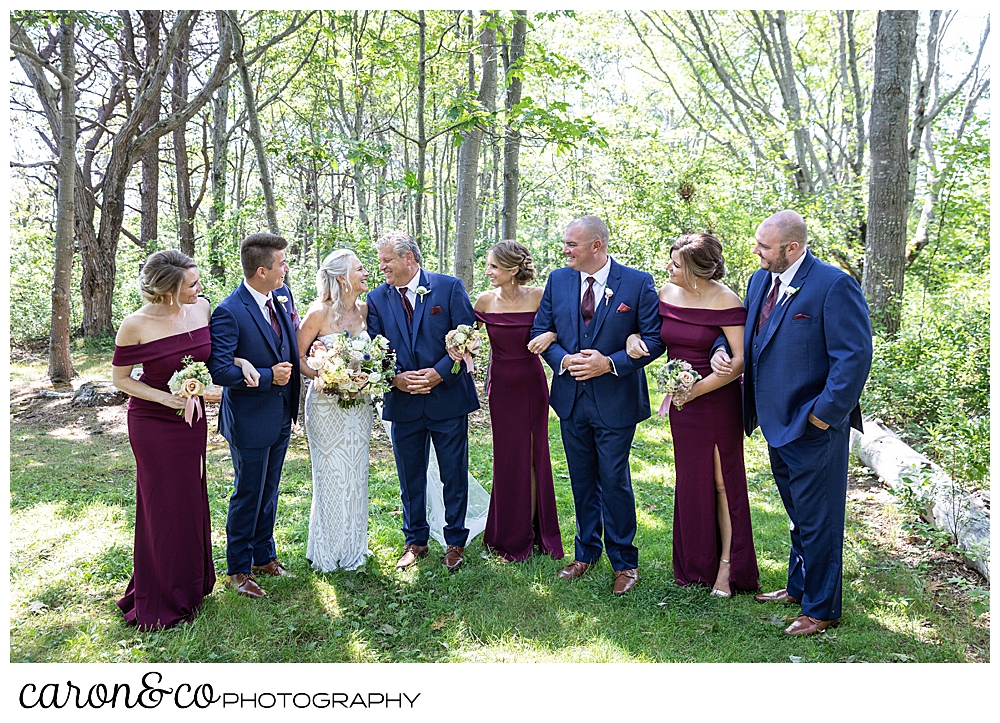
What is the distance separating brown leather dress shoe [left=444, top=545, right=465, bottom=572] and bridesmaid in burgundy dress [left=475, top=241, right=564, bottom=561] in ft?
0.89

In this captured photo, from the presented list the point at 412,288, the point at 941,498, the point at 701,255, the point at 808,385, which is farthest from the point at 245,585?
the point at 941,498

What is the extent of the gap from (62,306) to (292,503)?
6.73 metres

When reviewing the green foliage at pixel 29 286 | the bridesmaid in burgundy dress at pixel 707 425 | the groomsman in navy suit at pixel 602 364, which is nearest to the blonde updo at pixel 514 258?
the groomsman in navy suit at pixel 602 364

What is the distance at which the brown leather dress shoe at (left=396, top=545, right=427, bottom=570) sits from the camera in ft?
16.8

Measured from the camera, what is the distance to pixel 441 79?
1205 centimetres

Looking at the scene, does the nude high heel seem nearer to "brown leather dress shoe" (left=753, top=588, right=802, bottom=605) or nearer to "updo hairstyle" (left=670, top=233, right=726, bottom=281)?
"brown leather dress shoe" (left=753, top=588, right=802, bottom=605)

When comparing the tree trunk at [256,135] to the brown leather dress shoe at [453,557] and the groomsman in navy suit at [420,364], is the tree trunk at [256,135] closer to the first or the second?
the groomsman in navy suit at [420,364]

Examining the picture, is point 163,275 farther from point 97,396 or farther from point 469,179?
point 97,396

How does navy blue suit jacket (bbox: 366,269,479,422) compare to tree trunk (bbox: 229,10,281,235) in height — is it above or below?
below

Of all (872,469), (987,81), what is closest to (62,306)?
(872,469)

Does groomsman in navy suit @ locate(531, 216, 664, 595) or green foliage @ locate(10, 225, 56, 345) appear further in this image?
green foliage @ locate(10, 225, 56, 345)

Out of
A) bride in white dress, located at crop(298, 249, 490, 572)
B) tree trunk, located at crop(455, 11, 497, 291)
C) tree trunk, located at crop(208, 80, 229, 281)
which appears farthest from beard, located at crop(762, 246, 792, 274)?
tree trunk, located at crop(208, 80, 229, 281)

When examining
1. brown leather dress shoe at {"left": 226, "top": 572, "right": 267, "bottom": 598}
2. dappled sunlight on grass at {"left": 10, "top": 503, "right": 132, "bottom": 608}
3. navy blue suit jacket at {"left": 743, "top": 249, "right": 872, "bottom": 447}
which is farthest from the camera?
dappled sunlight on grass at {"left": 10, "top": 503, "right": 132, "bottom": 608}

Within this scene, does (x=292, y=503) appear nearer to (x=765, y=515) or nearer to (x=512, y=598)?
(x=512, y=598)
